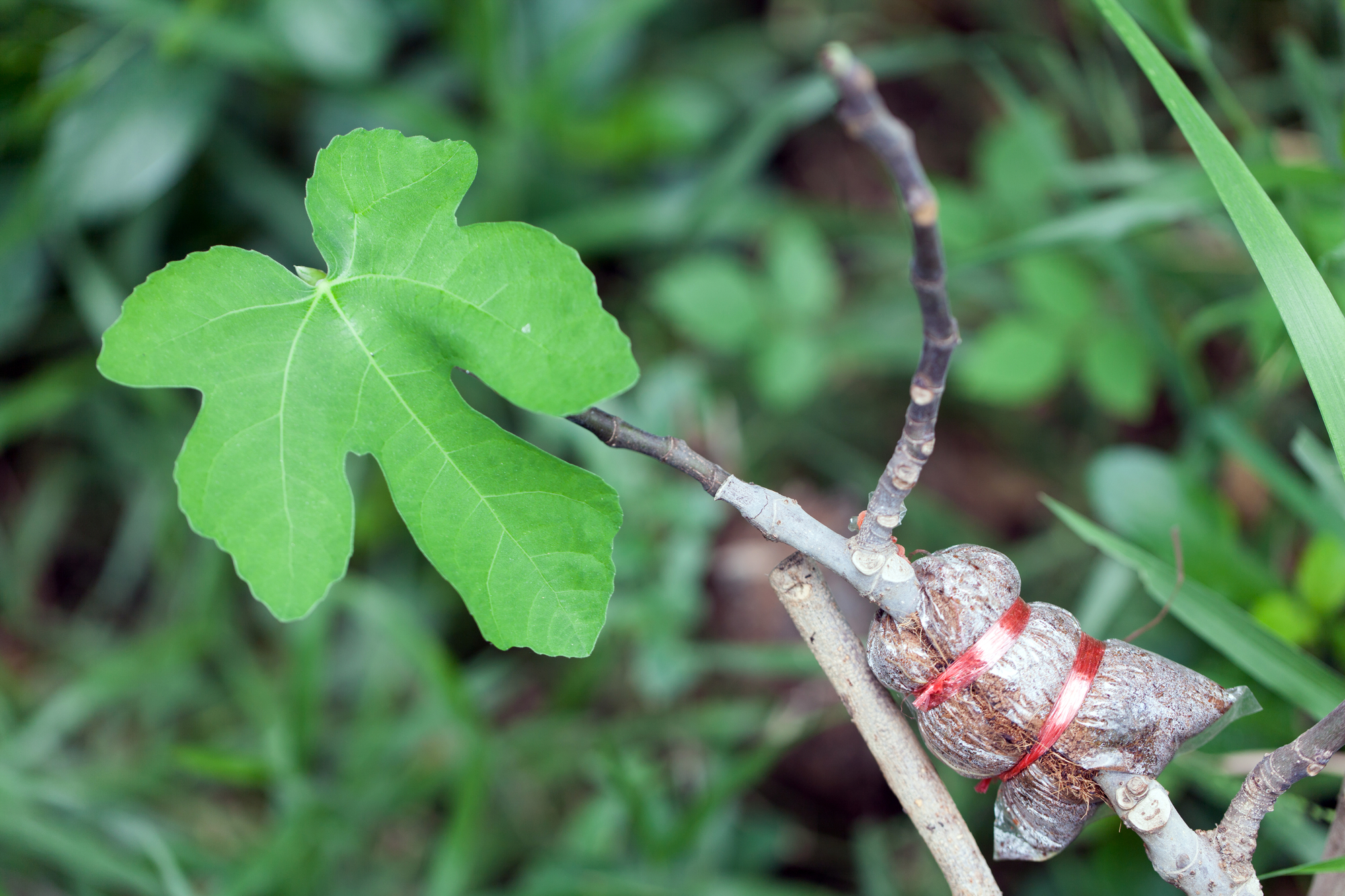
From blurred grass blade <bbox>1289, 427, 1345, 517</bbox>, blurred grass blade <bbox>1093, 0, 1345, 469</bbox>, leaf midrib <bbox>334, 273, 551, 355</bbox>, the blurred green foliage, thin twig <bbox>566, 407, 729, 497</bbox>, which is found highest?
blurred grass blade <bbox>1093, 0, 1345, 469</bbox>

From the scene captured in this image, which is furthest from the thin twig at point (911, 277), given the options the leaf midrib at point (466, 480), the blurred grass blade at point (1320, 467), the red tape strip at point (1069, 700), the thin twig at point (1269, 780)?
the blurred grass blade at point (1320, 467)

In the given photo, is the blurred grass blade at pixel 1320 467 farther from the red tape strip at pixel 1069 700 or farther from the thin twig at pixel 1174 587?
the red tape strip at pixel 1069 700

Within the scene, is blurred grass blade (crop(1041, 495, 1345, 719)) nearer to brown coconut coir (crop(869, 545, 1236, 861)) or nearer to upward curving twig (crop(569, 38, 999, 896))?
brown coconut coir (crop(869, 545, 1236, 861))

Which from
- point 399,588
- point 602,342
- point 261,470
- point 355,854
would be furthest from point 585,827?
point 602,342

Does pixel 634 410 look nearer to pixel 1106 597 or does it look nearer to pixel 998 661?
pixel 1106 597

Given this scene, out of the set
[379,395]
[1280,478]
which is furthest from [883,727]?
[1280,478]

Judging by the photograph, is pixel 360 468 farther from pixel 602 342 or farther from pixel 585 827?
pixel 602 342

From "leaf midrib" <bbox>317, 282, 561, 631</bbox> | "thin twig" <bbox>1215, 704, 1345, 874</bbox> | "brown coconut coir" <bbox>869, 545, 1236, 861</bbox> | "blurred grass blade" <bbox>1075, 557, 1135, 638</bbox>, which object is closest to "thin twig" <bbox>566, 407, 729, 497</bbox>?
"leaf midrib" <bbox>317, 282, 561, 631</bbox>

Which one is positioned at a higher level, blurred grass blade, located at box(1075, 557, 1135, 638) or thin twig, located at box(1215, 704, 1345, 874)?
thin twig, located at box(1215, 704, 1345, 874)
